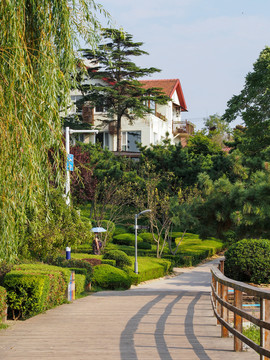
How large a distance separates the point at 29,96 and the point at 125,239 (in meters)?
35.9

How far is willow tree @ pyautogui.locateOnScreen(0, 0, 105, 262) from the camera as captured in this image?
324 inches

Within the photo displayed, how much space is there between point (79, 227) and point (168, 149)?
2952 cm

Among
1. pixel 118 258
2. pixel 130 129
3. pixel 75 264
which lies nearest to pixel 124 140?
pixel 130 129

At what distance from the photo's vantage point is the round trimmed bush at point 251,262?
781 inches

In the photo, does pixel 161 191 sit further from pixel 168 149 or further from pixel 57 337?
pixel 57 337

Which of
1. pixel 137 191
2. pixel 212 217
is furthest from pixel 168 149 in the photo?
pixel 212 217

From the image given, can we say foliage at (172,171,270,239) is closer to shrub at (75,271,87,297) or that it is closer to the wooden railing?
shrub at (75,271,87,297)

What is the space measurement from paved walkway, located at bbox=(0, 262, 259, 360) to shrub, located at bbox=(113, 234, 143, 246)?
2891cm

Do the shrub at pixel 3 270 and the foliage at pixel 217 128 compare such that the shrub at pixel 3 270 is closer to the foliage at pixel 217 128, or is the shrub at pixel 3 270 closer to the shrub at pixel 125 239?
the shrub at pixel 125 239

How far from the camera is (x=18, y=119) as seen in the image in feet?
27.4

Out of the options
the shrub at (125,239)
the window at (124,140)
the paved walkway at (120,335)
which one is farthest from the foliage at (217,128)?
the paved walkway at (120,335)

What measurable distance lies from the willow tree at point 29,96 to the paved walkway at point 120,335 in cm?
153

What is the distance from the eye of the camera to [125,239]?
43938mm

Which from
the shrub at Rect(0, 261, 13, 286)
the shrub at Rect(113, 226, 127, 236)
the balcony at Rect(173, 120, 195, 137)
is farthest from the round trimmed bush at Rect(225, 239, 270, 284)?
the balcony at Rect(173, 120, 195, 137)
